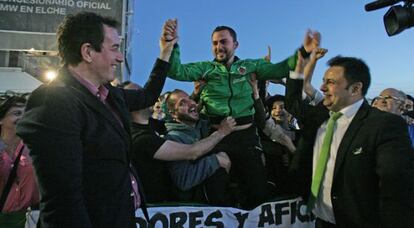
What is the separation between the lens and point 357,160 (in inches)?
115

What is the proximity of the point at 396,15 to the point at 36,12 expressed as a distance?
18187mm

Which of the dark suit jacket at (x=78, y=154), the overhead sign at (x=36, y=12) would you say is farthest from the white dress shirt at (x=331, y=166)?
the overhead sign at (x=36, y=12)

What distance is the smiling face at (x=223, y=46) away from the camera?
4.23 m

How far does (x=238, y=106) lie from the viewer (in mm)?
4207

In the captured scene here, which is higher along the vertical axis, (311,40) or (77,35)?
(311,40)

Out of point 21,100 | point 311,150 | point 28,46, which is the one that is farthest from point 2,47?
point 311,150

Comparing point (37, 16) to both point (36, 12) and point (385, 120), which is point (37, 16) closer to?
point (36, 12)

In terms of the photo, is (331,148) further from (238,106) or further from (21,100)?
(21,100)

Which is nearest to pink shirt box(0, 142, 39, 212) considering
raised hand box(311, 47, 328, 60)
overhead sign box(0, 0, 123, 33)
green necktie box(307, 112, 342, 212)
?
green necktie box(307, 112, 342, 212)

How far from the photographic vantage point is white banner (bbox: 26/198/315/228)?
3598 millimetres

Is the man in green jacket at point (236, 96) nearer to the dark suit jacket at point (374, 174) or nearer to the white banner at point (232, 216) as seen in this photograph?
the white banner at point (232, 216)

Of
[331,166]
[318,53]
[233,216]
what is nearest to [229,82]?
[318,53]

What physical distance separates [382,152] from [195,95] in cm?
223

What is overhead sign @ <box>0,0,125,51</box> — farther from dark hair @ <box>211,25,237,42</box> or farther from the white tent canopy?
dark hair @ <box>211,25,237,42</box>
